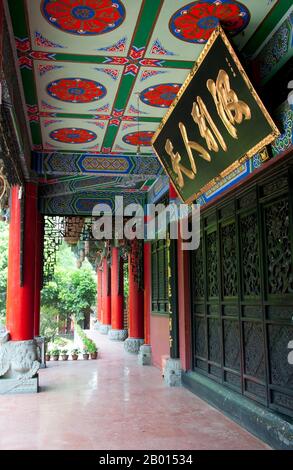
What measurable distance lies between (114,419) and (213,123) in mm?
3137

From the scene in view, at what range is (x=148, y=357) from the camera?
9.05 metres

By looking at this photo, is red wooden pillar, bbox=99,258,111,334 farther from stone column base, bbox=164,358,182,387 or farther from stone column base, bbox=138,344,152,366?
stone column base, bbox=164,358,182,387

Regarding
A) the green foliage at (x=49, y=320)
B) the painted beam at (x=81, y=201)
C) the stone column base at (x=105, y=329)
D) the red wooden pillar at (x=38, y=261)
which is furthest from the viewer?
the stone column base at (x=105, y=329)

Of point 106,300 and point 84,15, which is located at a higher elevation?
point 84,15

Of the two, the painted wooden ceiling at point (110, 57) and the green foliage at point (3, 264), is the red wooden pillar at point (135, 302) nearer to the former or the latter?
the painted wooden ceiling at point (110, 57)

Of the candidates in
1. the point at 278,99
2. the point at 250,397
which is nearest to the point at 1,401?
the point at 250,397

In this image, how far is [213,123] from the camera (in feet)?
13.4

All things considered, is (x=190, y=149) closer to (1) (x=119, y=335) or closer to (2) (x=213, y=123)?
(2) (x=213, y=123)

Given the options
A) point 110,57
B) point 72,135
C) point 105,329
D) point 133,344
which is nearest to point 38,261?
point 133,344

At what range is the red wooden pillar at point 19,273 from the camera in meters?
6.67

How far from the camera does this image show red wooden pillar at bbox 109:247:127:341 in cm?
1447

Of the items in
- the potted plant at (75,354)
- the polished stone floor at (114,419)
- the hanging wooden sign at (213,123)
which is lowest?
the potted plant at (75,354)

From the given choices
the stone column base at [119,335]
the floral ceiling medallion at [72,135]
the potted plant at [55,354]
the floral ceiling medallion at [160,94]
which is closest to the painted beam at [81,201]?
the floral ceiling medallion at [72,135]

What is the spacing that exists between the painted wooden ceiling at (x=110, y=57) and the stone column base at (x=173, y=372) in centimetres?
321
